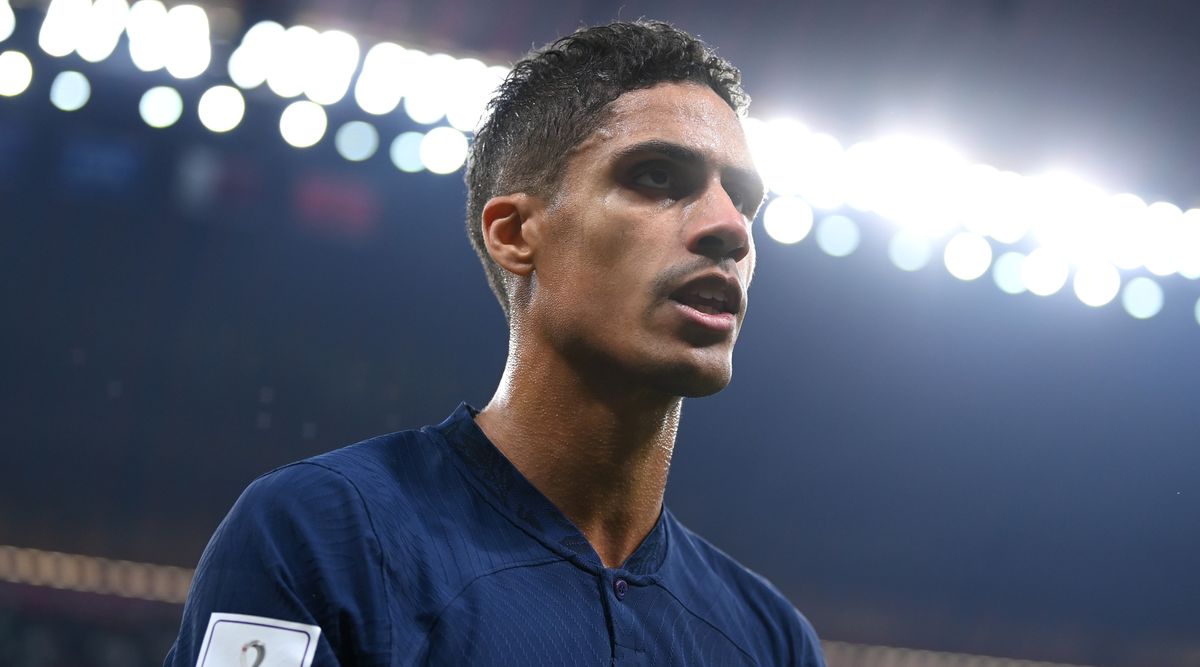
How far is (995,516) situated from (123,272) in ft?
15.4

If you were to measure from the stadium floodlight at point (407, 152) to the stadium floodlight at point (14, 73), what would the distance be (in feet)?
5.46

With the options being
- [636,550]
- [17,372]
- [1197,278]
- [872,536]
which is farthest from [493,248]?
[1197,278]

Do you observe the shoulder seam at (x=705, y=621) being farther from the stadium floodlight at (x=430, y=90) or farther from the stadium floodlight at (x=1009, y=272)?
the stadium floodlight at (x=1009, y=272)

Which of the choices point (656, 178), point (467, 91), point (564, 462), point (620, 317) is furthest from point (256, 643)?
point (467, 91)

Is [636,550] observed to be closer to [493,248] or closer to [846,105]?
[493,248]

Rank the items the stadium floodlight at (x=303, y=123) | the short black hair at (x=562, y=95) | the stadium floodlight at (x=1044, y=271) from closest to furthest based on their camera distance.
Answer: the short black hair at (x=562, y=95)
the stadium floodlight at (x=303, y=123)
the stadium floodlight at (x=1044, y=271)

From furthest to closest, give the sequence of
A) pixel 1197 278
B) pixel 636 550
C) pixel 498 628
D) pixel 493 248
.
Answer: pixel 1197 278 → pixel 493 248 → pixel 636 550 → pixel 498 628

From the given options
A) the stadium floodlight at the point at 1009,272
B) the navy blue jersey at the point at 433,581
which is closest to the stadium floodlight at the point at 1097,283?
the stadium floodlight at the point at 1009,272

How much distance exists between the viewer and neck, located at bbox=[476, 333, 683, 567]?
1.69 meters

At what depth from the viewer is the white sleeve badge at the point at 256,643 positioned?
128 centimetres

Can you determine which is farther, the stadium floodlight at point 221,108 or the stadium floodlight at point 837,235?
the stadium floodlight at point 837,235

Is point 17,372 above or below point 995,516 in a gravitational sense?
below

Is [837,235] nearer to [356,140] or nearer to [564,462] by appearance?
[356,140]

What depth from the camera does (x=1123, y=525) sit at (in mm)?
5594
